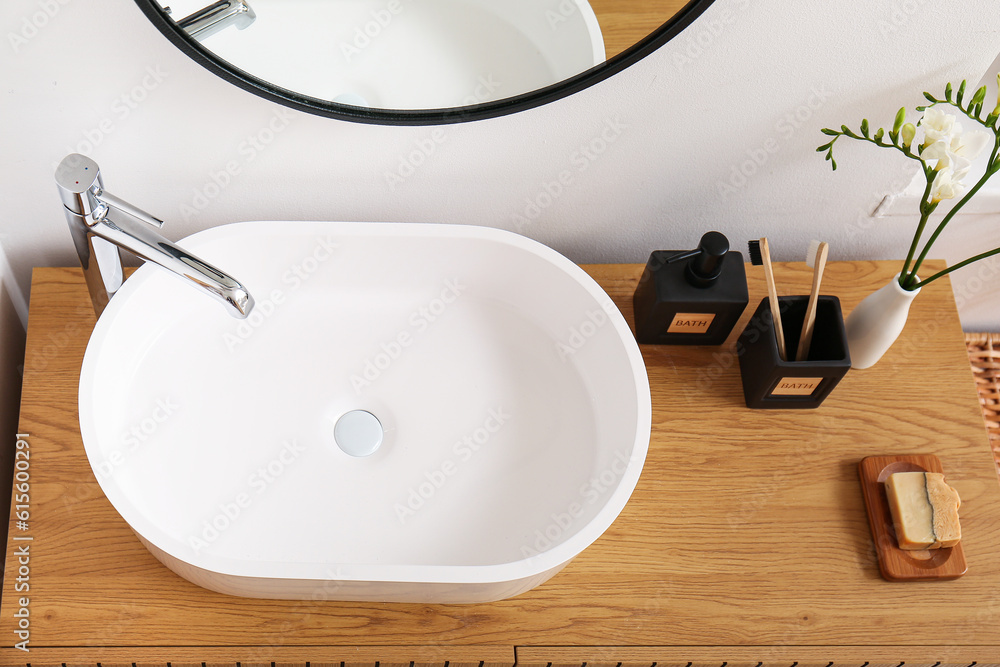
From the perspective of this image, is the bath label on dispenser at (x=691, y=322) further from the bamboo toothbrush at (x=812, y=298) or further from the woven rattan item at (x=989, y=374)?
the woven rattan item at (x=989, y=374)

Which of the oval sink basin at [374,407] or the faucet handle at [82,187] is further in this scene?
the oval sink basin at [374,407]

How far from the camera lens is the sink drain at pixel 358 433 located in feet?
2.90

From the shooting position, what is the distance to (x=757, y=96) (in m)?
0.86

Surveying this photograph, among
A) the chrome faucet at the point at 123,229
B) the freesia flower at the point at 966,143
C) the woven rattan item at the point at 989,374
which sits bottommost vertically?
the woven rattan item at the point at 989,374

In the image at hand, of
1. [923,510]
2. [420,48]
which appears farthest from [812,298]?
[420,48]

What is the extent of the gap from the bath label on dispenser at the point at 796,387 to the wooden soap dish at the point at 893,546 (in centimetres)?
11

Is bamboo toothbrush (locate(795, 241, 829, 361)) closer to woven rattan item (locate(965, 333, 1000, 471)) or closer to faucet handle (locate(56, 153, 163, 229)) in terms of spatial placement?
woven rattan item (locate(965, 333, 1000, 471))

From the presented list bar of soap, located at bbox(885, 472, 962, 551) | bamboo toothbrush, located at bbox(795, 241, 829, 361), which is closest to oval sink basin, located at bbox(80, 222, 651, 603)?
bamboo toothbrush, located at bbox(795, 241, 829, 361)

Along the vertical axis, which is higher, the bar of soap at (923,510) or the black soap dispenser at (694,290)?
the black soap dispenser at (694,290)

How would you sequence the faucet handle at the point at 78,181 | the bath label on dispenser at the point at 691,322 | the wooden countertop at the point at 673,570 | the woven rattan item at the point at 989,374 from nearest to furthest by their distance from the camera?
1. the faucet handle at the point at 78,181
2. the wooden countertop at the point at 673,570
3. the bath label on dispenser at the point at 691,322
4. the woven rattan item at the point at 989,374

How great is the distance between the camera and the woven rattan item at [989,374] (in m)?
1.17

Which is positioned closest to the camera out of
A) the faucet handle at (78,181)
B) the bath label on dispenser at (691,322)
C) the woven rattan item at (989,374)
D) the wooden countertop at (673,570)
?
the faucet handle at (78,181)

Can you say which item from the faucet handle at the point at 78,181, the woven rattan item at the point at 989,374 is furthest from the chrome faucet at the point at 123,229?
the woven rattan item at the point at 989,374

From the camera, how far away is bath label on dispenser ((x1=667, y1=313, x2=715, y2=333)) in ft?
3.06
